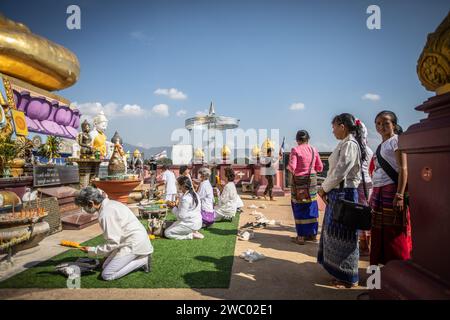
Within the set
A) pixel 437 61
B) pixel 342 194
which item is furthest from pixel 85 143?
pixel 437 61

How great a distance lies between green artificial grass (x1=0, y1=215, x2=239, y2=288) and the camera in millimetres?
3041

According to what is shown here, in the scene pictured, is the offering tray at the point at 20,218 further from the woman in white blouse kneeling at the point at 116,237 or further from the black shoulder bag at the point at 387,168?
the black shoulder bag at the point at 387,168

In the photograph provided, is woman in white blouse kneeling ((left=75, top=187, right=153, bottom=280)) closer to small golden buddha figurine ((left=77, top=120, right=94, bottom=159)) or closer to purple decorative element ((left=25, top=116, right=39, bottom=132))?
small golden buddha figurine ((left=77, top=120, right=94, bottom=159))

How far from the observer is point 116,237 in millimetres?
3186

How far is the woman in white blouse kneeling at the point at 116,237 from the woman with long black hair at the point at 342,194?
210 centimetres

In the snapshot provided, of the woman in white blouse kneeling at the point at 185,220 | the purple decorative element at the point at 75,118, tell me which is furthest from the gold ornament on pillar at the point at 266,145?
the purple decorative element at the point at 75,118

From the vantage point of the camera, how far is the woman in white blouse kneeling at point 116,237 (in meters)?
3.14

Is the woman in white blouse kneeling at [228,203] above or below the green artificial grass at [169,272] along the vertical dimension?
above

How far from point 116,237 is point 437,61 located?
330cm

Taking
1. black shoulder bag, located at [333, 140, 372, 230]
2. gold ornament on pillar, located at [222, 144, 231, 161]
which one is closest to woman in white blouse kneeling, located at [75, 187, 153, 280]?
black shoulder bag, located at [333, 140, 372, 230]

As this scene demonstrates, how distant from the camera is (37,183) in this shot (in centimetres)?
590

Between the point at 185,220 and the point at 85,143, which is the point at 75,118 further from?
the point at 185,220

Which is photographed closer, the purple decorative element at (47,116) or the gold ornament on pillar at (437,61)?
the gold ornament on pillar at (437,61)

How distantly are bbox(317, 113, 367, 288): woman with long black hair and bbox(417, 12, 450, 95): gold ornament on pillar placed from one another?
3.88ft
